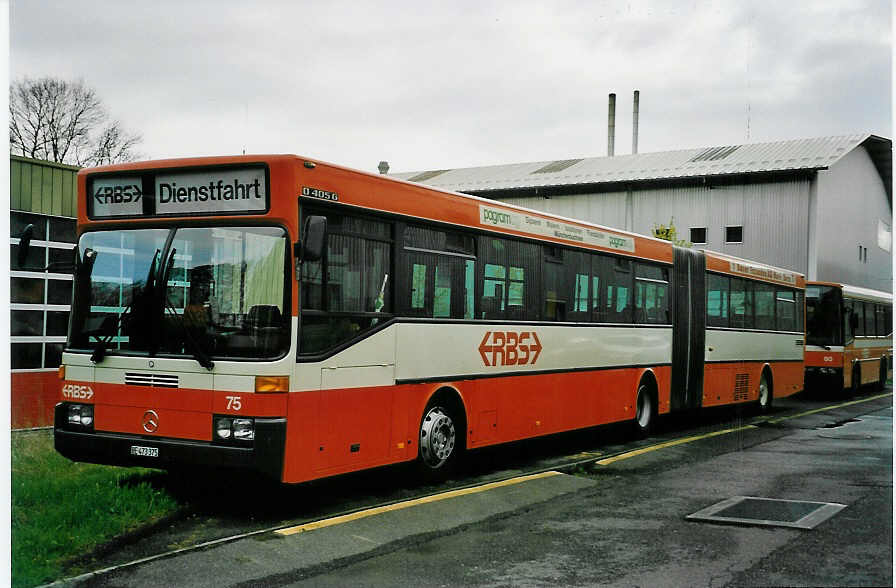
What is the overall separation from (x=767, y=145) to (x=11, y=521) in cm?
1750

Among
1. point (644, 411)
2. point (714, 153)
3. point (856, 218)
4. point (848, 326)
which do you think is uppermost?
point (714, 153)

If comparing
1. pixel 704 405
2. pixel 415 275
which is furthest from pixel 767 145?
pixel 415 275

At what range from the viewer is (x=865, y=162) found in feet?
31.6

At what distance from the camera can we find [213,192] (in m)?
7.82

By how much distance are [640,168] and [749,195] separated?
10602mm

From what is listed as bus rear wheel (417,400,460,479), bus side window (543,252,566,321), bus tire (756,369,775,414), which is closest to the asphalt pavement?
bus rear wheel (417,400,460,479)

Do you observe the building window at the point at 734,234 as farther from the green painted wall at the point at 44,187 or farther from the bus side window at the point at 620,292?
the green painted wall at the point at 44,187

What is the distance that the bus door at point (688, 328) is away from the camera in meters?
15.2

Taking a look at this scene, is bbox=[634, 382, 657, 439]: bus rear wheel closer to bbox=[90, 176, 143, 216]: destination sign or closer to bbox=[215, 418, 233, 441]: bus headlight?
bbox=[215, 418, 233, 441]: bus headlight

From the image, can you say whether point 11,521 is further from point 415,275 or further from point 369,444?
point 415,275

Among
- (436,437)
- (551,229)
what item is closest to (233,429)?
(436,437)

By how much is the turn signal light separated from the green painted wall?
5.99 metres

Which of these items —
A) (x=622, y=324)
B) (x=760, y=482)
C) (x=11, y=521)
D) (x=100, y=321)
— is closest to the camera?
(x=11, y=521)

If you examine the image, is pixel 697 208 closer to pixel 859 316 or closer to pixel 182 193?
pixel 859 316
